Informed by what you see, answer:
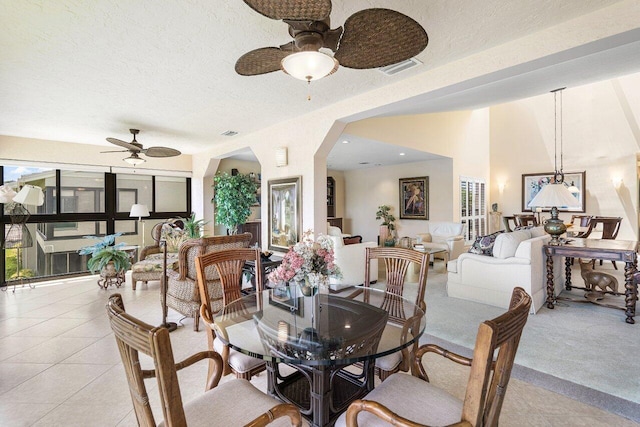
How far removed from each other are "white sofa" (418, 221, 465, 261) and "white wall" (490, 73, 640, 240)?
130 inches

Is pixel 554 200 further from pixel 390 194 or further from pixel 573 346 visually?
pixel 390 194

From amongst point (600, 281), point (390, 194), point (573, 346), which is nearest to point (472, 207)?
point (390, 194)

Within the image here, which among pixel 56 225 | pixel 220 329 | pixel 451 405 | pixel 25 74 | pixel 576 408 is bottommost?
pixel 576 408

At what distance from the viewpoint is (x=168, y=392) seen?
0.93 meters

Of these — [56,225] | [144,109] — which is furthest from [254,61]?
[56,225]

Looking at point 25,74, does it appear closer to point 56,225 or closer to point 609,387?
point 56,225

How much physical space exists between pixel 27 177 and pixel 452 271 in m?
7.34

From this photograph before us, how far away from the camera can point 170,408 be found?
0.93 metres

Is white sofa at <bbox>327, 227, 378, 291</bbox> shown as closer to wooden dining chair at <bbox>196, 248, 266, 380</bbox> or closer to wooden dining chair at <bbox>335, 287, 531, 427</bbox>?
wooden dining chair at <bbox>196, 248, 266, 380</bbox>

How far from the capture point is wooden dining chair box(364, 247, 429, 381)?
1.81 m

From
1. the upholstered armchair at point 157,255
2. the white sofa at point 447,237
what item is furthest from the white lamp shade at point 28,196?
the white sofa at point 447,237

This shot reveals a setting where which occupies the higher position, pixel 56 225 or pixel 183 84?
pixel 183 84

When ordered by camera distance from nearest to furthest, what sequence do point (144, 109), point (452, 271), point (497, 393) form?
point (497, 393) < point (144, 109) < point (452, 271)

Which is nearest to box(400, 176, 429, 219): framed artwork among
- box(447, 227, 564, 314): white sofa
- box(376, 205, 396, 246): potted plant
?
box(376, 205, 396, 246): potted plant
